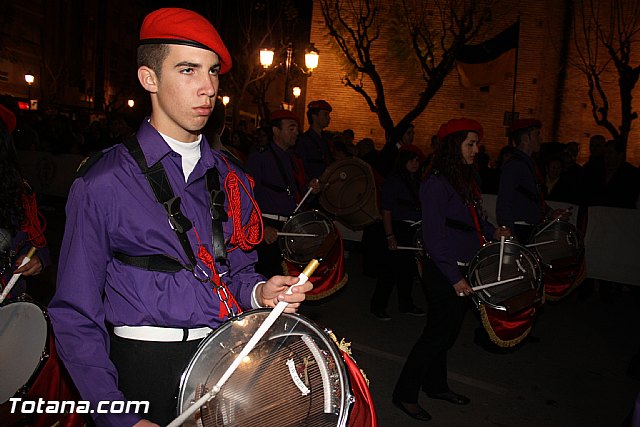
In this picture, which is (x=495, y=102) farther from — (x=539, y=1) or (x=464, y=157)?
(x=464, y=157)

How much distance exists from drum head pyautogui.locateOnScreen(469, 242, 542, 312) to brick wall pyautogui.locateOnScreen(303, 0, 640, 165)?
21.9 m

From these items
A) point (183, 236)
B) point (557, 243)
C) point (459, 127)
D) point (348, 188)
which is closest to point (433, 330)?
point (459, 127)

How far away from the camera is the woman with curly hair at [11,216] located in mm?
3432

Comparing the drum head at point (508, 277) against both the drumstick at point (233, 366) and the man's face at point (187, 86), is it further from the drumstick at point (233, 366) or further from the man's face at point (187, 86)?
the drumstick at point (233, 366)

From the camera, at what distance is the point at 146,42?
2105 mm

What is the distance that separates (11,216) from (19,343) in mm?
943

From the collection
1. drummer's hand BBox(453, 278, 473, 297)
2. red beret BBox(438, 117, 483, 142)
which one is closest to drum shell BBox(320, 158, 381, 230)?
red beret BBox(438, 117, 483, 142)

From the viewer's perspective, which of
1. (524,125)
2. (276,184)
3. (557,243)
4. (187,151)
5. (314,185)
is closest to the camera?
(187,151)

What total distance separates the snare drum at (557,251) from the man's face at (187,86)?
4.96 m

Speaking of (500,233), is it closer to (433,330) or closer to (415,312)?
(433,330)

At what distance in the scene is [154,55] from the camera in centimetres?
209

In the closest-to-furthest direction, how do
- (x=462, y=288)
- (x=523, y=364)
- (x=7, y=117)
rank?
(x=7, y=117), (x=462, y=288), (x=523, y=364)

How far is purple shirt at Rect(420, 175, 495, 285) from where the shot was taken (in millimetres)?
4691

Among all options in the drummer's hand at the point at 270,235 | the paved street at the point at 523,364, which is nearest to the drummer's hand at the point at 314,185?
the drummer's hand at the point at 270,235
